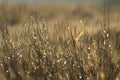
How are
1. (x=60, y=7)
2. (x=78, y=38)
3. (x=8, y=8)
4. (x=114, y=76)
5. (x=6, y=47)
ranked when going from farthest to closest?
1. (x=60, y=7)
2. (x=8, y=8)
3. (x=6, y=47)
4. (x=78, y=38)
5. (x=114, y=76)

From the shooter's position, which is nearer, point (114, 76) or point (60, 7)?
point (114, 76)

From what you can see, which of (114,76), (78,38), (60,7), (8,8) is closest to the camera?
(114,76)

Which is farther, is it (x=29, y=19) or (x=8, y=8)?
(x=8, y=8)

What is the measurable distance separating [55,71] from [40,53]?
0.34m

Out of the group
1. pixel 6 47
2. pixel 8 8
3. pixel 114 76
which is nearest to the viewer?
pixel 114 76

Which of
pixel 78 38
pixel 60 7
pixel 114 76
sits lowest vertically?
pixel 60 7

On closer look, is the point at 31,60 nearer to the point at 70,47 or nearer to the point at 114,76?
the point at 70,47

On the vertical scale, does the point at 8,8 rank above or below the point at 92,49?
below

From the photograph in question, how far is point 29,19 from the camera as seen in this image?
20.1 feet

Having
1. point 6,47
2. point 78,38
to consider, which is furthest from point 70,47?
point 6,47

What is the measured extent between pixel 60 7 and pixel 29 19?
17.1 metres

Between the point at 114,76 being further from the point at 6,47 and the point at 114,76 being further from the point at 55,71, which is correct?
the point at 6,47

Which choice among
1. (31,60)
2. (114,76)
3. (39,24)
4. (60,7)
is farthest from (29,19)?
(60,7)

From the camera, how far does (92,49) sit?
5508 millimetres
